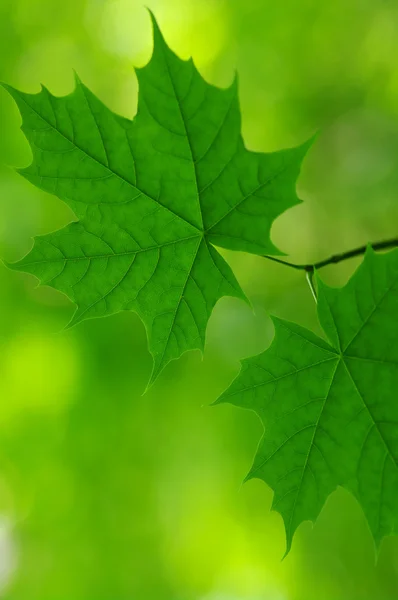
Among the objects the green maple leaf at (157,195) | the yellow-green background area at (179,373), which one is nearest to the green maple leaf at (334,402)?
the green maple leaf at (157,195)

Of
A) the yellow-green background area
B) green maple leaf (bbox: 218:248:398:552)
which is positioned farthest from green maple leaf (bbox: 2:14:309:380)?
the yellow-green background area

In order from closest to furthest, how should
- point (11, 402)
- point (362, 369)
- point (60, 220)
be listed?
point (362, 369), point (11, 402), point (60, 220)

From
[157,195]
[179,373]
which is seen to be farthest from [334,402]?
[179,373]

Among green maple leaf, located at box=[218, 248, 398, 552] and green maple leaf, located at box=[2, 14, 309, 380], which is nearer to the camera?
green maple leaf, located at box=[2, 14, 309, 380]

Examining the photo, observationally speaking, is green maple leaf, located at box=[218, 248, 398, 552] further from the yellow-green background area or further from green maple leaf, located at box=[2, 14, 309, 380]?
the yellow-green background area

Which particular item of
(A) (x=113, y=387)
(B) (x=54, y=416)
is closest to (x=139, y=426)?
(A) (x=113, y=387)

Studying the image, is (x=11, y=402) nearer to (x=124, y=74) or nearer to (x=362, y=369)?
(x=124, y=74)

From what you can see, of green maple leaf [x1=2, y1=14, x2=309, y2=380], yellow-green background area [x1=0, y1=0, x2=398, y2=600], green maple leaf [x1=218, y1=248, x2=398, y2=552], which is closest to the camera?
green maple leaf [x1=2, y1=14, x2=309, y2=380]

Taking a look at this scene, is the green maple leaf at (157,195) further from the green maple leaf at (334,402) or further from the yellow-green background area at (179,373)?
the yellow-green background area at (179,373)
